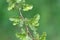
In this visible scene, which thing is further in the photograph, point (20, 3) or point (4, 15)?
point (4, 15)

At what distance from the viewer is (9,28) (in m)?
4.32

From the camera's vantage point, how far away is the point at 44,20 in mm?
4410

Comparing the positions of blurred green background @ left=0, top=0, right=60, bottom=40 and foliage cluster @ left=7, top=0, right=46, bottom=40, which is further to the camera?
blurred green background @ left=0, top=0, right=60, bottom=40

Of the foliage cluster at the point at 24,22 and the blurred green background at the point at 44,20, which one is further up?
the blurred green background at the point at 44,20

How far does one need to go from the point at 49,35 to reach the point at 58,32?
177mm

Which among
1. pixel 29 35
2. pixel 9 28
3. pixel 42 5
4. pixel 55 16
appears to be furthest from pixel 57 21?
pixel 29 35

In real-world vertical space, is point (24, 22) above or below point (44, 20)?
below

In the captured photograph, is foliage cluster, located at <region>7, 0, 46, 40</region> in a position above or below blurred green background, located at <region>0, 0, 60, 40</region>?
below

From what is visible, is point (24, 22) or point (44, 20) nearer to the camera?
point (24, 22)

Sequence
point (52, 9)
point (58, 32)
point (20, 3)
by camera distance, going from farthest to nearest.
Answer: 1. point (52, 9)
2. point (58, 32)
3. point (20, 3)

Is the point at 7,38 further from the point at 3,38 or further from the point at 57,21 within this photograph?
the point at 57,21

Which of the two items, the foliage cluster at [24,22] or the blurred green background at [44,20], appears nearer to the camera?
the foliage cluster at [24,22]

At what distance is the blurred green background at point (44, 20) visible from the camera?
13.5 feet

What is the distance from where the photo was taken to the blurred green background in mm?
4121
